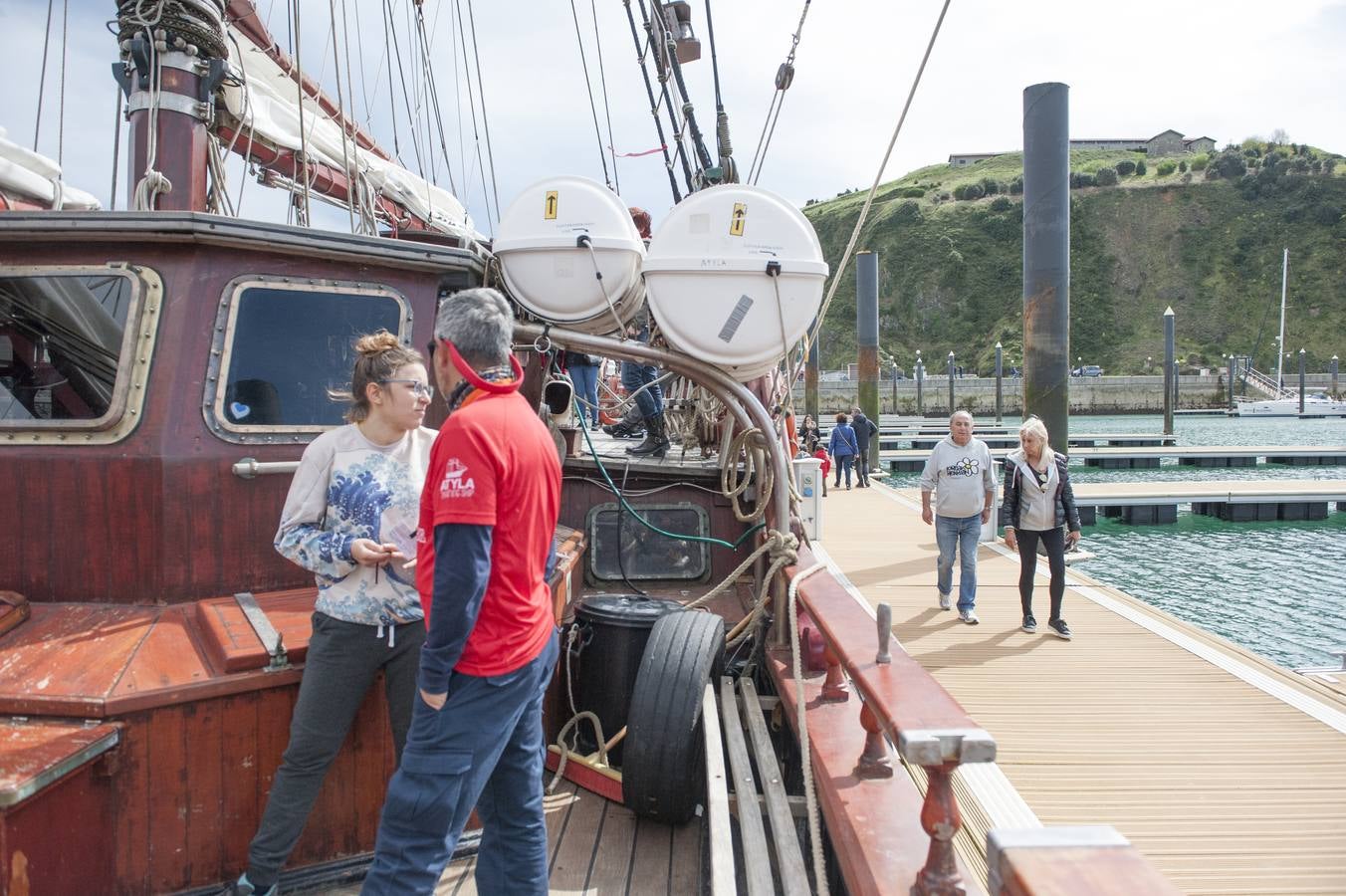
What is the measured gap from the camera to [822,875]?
215cm

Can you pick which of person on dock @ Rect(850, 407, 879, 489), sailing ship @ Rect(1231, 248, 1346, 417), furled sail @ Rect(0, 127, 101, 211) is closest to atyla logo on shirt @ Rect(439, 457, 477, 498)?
furled sail @ Rect(0, 127, 101, 211)

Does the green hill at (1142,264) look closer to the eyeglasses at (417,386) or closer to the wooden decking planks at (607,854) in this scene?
the wooden decking planks at (607,854)

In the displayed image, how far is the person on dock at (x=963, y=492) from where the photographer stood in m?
6.95

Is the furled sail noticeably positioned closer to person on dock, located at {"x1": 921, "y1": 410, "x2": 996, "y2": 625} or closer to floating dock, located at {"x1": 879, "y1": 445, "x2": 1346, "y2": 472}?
person on dock, located at {"x1": 921, "y1": 410, "x2": 996, "y2": 625}

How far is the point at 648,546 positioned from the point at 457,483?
3.10 m

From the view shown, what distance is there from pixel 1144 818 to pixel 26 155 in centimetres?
705

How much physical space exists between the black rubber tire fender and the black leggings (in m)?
4.11

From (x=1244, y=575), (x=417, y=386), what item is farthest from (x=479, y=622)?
(x=1244, y=575)

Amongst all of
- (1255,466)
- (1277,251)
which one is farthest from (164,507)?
(1277,251)

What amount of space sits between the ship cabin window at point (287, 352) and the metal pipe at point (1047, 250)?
11301mm

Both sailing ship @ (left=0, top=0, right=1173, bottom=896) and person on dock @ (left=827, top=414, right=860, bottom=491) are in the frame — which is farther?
person on dock @ (left=827, top=414, right=860, bottom=491)

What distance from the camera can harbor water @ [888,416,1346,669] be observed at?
995 cm

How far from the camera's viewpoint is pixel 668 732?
306 centimetres

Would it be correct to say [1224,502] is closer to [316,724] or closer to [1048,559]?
[1048,559]
